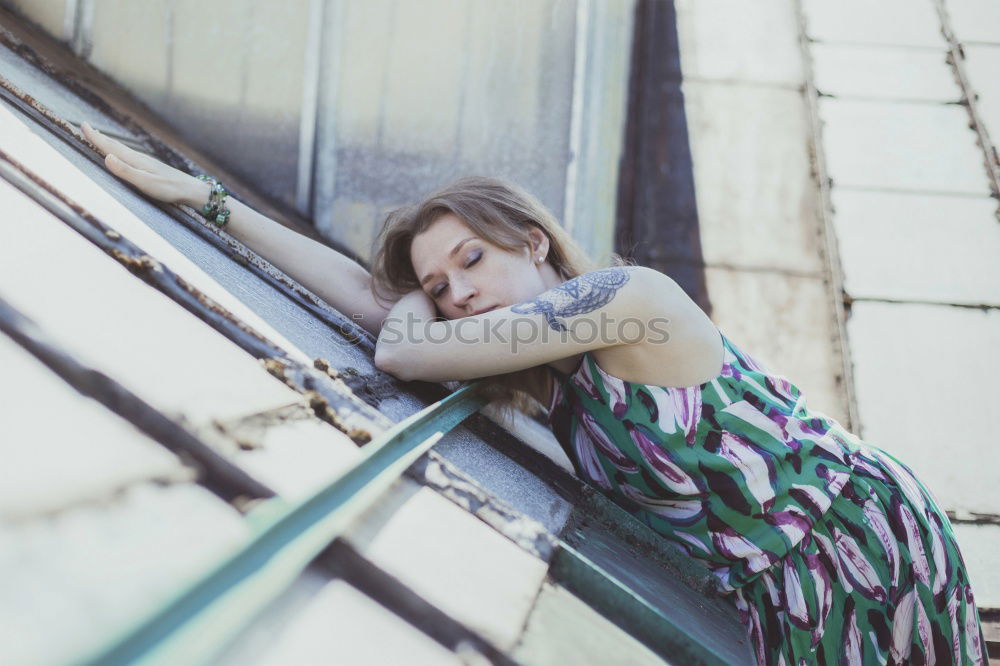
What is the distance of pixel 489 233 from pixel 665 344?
494 mm

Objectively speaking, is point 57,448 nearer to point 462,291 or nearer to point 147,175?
point 462,291

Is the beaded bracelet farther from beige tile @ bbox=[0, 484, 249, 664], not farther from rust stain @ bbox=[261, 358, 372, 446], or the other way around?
beige tile @ bbox=[0, 484, 249, 664]

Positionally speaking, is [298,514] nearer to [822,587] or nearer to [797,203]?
[822,587]

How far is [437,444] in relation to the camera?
1.17 m

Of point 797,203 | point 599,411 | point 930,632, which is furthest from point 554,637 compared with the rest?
point 797,203

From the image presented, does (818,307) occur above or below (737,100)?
below

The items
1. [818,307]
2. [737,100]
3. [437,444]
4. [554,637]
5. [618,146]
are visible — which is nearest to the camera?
[554,637]

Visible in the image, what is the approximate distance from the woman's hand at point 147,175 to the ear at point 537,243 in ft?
2.85

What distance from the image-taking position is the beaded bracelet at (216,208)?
1880 mm

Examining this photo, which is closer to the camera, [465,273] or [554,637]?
[554,637]

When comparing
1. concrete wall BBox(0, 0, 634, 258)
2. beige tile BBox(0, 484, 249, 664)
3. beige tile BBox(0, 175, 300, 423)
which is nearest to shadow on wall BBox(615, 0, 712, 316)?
concrete wall BBox(0, 0, 634, 258)

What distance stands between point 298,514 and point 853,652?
1.34 m

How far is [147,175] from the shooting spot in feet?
5.74

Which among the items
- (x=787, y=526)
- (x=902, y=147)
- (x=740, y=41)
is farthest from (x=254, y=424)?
(x=740, y=41)
